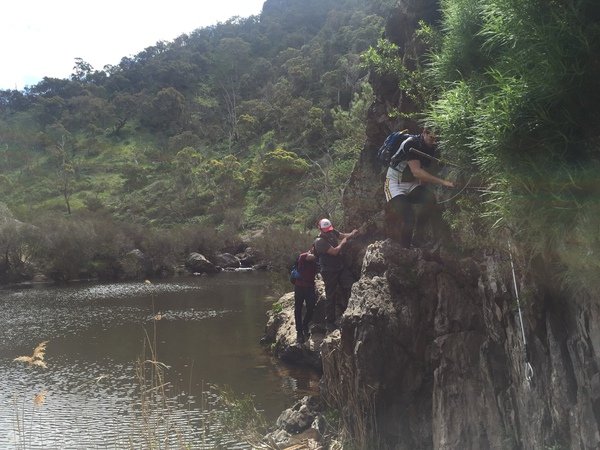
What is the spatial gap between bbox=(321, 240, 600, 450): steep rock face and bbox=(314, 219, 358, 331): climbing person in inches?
113

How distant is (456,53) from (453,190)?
1.39 m

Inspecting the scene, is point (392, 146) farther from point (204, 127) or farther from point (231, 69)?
point (231, 69)

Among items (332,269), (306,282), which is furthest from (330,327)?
(332,269)

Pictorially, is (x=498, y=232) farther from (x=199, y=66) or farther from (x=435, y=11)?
(x=199, y=66)

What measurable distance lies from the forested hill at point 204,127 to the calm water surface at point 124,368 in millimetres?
11190

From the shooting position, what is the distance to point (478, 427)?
535 centimetres

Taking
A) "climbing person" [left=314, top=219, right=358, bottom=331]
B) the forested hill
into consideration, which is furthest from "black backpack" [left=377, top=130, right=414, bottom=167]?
the forested hill

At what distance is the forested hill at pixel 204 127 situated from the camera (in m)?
52.4

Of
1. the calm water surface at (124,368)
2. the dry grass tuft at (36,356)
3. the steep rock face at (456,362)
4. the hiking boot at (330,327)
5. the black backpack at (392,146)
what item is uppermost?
the black backpack at (392,146)

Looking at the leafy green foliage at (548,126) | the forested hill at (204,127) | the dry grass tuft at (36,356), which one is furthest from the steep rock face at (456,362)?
the forested hill at (204,127)

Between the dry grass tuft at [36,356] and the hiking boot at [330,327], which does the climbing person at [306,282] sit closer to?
the hiking boot at [330,327]

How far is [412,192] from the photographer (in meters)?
6.99

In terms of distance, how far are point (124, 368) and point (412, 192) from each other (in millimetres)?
8205

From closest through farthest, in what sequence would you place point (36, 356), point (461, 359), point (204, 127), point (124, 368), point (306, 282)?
point (36, 356) → point (461, 359) → point (306, 282) → point (124, 368) → point (204, 127)
